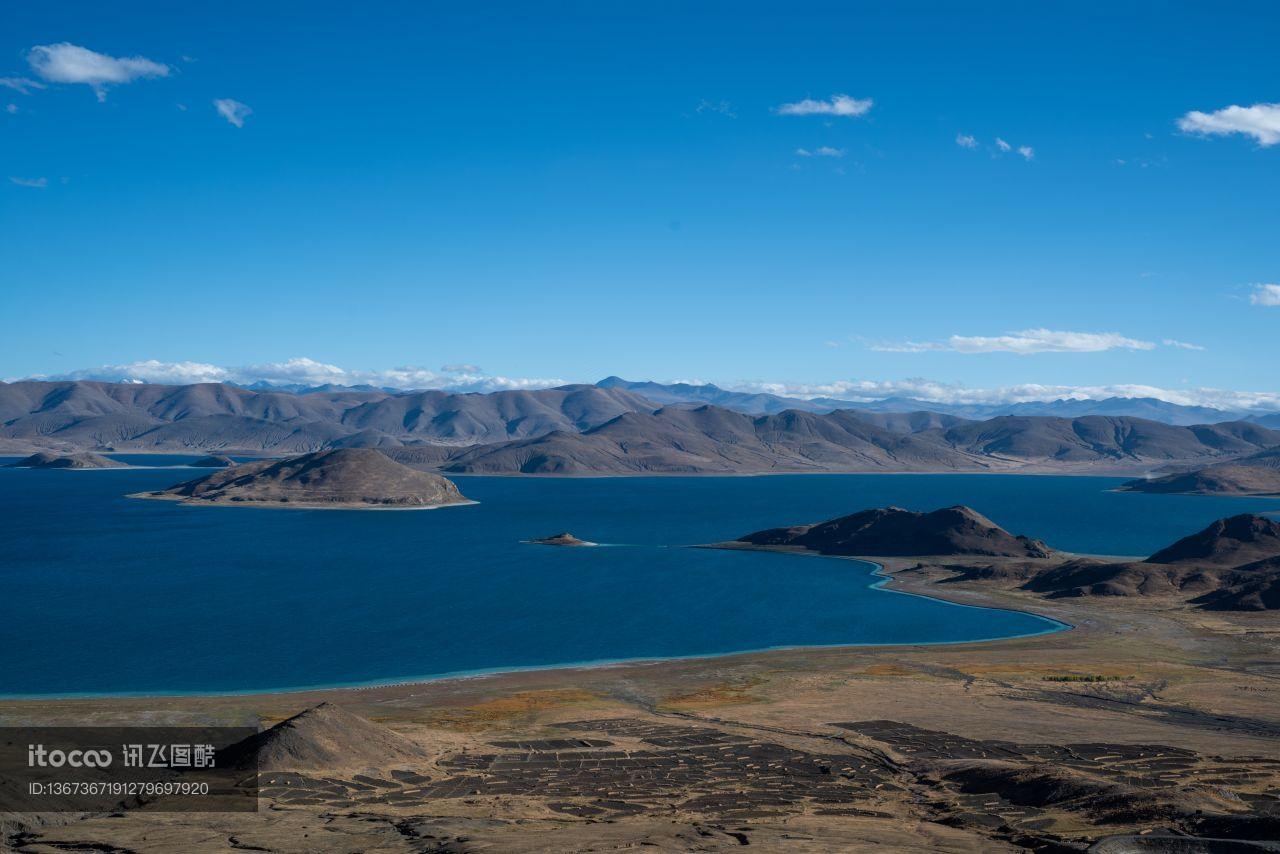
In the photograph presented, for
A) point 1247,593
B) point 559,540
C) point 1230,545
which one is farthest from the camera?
point 559,540

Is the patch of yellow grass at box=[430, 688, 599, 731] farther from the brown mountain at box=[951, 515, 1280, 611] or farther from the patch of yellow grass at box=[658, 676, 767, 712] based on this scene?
the brown mountain at box=[951, 515, 1280, 611]

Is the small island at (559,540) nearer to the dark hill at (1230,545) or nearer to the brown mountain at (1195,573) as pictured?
the brown mountain at (1195,573)

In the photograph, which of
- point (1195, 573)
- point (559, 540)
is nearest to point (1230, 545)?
point (1195, 573)

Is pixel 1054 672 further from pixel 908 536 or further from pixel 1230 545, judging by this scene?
pixel 908 536

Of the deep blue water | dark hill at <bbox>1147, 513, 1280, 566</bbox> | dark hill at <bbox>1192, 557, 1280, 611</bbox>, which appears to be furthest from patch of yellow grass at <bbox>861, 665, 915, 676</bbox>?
dark hill at <bbox>1147, 513, 1280, 566</bbox>

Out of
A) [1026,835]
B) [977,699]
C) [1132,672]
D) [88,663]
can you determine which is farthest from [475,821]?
[1132,672]

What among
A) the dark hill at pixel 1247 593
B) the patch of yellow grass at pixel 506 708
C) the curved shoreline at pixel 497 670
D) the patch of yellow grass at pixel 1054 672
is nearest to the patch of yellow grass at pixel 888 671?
the patch of yellow grass at pixel 1054 672
